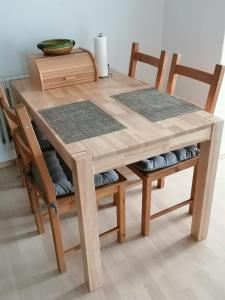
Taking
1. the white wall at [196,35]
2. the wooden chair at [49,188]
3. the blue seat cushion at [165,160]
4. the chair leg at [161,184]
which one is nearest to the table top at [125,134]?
the wooden chair at [49,188]

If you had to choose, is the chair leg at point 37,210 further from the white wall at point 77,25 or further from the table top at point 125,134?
the white wall at point 77,25

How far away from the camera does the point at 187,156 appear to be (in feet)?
5.29

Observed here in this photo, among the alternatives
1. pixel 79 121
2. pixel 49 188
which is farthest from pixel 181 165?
pixel 49 188

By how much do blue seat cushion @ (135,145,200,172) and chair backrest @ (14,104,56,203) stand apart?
1.62 ft

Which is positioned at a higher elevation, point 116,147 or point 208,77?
point 208,77

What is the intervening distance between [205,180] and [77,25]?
1.50 m

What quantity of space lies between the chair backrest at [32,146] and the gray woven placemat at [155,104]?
0.53 m

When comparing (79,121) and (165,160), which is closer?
(79,121)

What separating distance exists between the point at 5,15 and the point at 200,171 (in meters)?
1.62

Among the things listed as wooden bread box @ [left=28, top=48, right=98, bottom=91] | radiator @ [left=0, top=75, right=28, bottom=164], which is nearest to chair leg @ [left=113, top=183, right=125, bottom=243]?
wooden bread box @ [left=28, top=48, right=98, bottom=91]

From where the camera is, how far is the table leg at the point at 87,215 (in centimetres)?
108

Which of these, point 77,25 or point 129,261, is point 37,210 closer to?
point 129,261

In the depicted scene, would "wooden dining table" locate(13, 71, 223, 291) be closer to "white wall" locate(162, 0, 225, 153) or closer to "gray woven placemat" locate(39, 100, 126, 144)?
"gray woven placemat" locate(39, 100, 126, 144)

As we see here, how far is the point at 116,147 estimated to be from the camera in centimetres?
113
